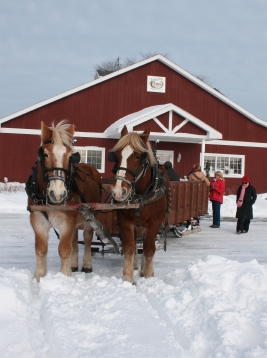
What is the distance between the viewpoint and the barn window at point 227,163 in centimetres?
2477

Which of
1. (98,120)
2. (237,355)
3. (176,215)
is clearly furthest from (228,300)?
(98,120)

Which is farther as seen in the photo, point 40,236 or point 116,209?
point 116,209

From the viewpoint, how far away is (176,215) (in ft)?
30.7

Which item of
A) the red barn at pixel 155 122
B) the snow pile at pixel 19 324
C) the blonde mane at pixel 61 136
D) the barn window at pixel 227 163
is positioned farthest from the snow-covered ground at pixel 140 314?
the barn window at pixel 227 163

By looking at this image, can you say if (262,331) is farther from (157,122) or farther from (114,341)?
(157,122)

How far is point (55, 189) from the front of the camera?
481 centimetres

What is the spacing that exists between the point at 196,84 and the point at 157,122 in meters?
5.19

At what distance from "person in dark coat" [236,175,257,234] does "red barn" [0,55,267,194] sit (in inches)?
322

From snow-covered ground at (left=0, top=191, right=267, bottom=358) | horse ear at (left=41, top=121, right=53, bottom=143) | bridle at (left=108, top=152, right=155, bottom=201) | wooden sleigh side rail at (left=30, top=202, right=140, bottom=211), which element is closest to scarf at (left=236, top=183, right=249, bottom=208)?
snow-covered ground at (left=0, top=191, right=267, bottom=358)

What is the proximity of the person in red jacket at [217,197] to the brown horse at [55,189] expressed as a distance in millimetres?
8192

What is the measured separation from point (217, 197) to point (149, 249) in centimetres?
808

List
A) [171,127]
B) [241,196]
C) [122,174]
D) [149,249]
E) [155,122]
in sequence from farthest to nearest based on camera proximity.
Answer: [155,122] → [171,127] → [241,196] → [149,249] → [122,174]

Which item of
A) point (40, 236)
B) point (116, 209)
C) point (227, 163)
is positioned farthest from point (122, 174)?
point (227, 163)

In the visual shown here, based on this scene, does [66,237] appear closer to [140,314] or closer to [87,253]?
[87,253]
